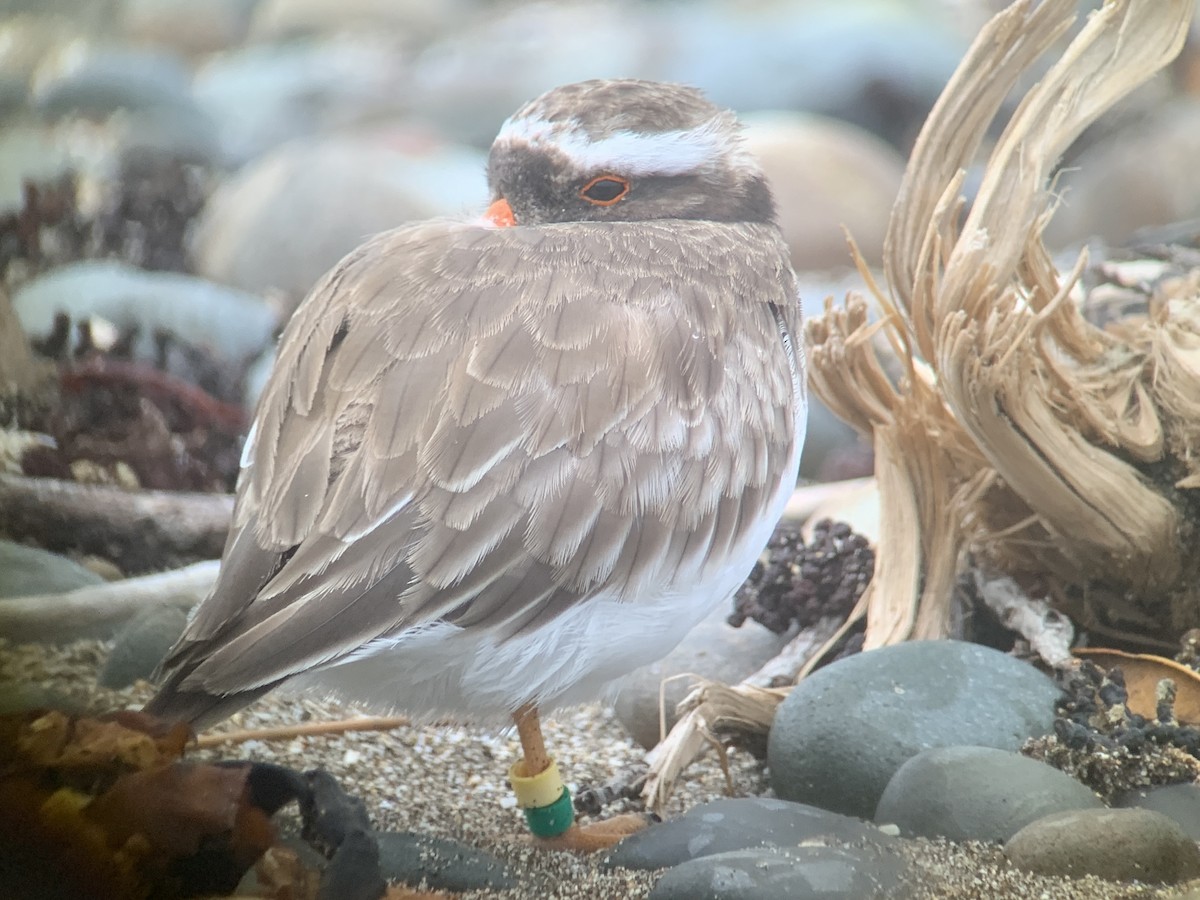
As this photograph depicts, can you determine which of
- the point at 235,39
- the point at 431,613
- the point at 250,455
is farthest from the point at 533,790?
the point at 235,39

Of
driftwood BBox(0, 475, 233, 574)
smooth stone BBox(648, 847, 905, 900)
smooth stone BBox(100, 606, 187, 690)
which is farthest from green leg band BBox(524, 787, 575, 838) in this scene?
driftwood BBox(0, 475, 233, 574)

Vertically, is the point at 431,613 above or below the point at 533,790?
above

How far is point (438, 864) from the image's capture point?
1.34m

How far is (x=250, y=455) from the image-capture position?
1.67 metres

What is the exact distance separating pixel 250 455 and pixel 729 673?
101 cm

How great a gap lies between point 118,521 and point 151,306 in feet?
1.29

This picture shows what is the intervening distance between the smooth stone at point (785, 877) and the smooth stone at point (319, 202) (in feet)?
3.57

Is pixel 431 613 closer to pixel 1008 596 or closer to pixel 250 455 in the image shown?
pixel 250 455

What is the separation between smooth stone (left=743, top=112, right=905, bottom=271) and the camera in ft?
6.70

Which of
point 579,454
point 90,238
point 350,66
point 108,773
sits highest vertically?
point 350,66

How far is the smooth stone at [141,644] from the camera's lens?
140cm

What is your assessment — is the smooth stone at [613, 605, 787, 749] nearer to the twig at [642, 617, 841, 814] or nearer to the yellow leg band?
the twig at [642, 617, 841, 814]

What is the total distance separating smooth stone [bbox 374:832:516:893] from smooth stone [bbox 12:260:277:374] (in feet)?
2.51

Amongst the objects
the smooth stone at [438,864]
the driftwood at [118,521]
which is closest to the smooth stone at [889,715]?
the smooth stone at [438,864]
